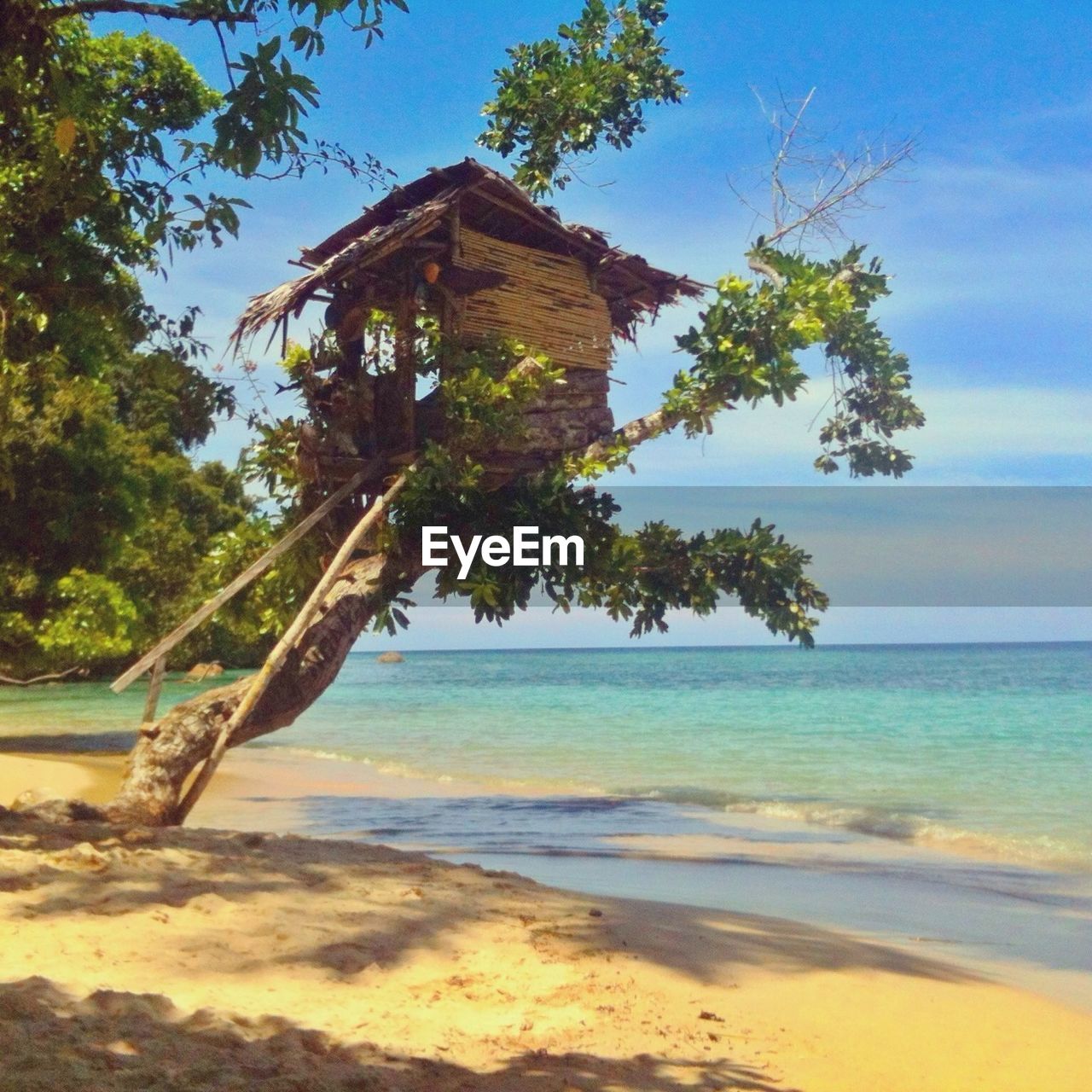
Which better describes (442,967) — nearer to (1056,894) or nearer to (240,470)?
(1056,894)

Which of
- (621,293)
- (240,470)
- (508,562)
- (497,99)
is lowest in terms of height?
(508,562)

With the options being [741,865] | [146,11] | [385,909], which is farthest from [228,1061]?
[741,865]

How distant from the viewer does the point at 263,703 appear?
905 cm

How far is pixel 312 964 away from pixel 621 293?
8.13 meters

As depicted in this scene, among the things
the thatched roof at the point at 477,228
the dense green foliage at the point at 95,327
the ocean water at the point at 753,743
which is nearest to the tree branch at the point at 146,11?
the dense green foliage at the point at 95,327

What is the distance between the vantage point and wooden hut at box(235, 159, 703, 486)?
975 centimetres

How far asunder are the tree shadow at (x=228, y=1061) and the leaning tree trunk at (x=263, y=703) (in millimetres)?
4543

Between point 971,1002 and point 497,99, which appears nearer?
point 971,1002

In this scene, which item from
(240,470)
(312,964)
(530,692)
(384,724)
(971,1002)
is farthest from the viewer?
(530,692)

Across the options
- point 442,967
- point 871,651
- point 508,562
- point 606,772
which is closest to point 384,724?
point 606,772

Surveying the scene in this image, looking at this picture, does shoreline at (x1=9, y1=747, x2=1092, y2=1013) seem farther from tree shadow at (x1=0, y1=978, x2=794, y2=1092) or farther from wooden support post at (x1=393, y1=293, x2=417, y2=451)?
wooden support post at (x1=393, y1=293, x2=417, y2=451)

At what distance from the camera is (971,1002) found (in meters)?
5.26

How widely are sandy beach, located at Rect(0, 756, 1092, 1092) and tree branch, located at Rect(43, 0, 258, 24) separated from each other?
3.98 m

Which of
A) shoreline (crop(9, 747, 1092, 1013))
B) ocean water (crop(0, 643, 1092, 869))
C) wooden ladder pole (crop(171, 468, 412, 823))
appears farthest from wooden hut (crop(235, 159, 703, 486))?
ocean water (crop(0, 643, 1092, 869))
